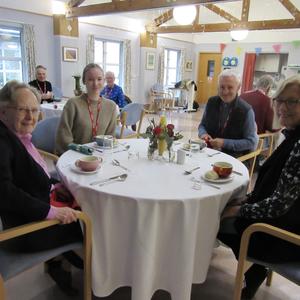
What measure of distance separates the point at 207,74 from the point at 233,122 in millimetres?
8873

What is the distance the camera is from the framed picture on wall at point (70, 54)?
6723 mm

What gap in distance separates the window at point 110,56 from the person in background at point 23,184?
6969 millimetres

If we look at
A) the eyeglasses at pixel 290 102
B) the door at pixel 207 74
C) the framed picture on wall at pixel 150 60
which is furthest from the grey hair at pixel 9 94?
the door at pixel 207 74

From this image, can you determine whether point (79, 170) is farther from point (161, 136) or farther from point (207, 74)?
point (207, 74)

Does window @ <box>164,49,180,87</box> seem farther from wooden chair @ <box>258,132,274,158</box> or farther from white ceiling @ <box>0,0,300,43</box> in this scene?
wooden chair @ <box>258,132,274,158</box>

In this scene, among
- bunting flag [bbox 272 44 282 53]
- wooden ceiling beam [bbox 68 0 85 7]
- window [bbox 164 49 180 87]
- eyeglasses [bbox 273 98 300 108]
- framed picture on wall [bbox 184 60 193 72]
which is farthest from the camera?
framed picture on wall [bbox 184 60 193 72]

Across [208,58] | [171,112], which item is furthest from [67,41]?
[208,58]

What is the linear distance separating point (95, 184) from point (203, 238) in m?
0.57

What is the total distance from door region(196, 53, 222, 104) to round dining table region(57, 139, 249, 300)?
9.63 meters

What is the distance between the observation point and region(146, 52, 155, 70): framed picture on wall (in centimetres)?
897

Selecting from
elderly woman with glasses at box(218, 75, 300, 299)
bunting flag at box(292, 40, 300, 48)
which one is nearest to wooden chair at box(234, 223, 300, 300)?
elderly woman with glasses at box(218, 75, 300, 299)

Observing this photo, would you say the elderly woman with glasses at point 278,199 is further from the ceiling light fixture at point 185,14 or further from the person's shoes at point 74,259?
the ceiling light fixture at point 185,14

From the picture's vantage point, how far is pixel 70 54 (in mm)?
6852

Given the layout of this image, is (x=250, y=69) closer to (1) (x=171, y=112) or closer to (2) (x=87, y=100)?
(1) (x=171, y=112)
